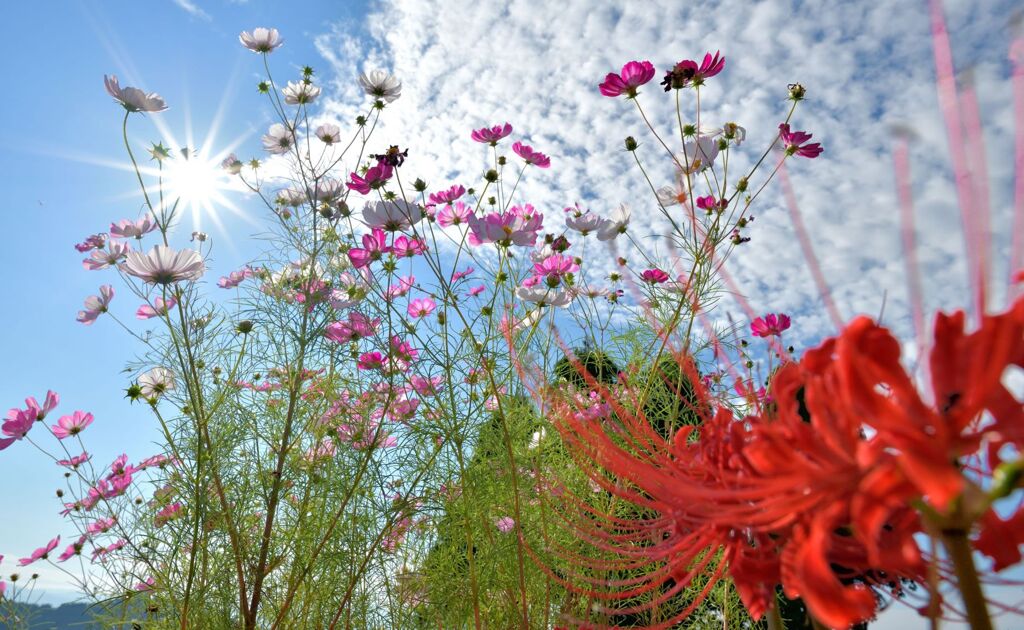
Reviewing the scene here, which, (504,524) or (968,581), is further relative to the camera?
(504,524)

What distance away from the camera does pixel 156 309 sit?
8.96 feet

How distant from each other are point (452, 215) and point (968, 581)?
97.8 inches

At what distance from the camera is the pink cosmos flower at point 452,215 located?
276 centimetres

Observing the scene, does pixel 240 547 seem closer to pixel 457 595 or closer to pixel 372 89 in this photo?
pixel 457 595

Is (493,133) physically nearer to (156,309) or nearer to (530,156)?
(530,156)

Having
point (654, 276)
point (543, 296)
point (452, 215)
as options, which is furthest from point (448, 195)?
point (654, 276)

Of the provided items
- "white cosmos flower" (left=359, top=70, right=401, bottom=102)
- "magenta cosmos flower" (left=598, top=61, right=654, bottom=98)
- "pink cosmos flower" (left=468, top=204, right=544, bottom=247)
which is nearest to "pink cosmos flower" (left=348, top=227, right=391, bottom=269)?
"pink cosmos flower" (left=468, top=204, right=544, bottom=247)

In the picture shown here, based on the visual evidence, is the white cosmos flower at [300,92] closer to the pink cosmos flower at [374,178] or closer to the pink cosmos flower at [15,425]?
the pink cosmos flower at [374,178]

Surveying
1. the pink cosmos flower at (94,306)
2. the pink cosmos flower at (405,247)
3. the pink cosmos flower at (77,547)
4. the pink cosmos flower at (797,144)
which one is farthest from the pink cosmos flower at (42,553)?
the pink cosmos flower at (797,144)

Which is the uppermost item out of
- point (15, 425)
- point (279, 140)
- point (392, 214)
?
point (279, 140)

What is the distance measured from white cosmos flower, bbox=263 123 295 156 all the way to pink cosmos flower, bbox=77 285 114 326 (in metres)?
1.02

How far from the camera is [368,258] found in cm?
239

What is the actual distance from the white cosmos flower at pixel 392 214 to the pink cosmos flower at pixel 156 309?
948mm

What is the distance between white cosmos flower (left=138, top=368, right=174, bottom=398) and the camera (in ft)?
9.27
